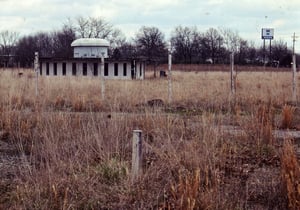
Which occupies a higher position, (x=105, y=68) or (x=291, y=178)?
(x=105, y=68)

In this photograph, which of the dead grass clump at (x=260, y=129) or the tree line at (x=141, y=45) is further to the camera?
the tree line at (x=141, y=45)

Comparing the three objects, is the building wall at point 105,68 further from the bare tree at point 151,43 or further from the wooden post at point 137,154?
the wooden post at point 137,154

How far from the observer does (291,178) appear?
4.45m

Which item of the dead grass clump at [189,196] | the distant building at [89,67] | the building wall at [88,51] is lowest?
the dead grass clump at [189,196]

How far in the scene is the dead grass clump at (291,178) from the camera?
4.18m

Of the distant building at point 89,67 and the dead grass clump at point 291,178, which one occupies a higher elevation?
the distant building at point 89,67

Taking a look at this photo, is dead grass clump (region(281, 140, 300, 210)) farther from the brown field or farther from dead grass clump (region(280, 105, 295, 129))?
dead grass clump (region(280, 105, 295, 129))

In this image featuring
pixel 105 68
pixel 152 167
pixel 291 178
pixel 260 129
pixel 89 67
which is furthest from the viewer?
pixel 105 68

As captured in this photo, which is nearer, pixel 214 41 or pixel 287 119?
pixel 287 119

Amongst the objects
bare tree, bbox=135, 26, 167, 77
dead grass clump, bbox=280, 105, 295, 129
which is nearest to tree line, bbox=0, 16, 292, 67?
bare tree, bbox=135, 26, 167, 77

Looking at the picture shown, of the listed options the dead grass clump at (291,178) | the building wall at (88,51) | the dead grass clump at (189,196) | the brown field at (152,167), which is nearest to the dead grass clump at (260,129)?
the brown field at (152,167)

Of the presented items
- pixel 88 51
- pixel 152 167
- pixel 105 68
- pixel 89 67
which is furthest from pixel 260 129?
pixel 88 51

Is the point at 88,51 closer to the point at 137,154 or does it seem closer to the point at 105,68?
the point at 105,68

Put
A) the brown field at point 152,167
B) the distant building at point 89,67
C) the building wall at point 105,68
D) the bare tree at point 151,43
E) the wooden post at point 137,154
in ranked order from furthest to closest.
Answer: the bare tree at point 151,43, the building wall at point 105,68, the distant building at point 89,67, the wooden post at point 137,154, the brown field at point 152,167
